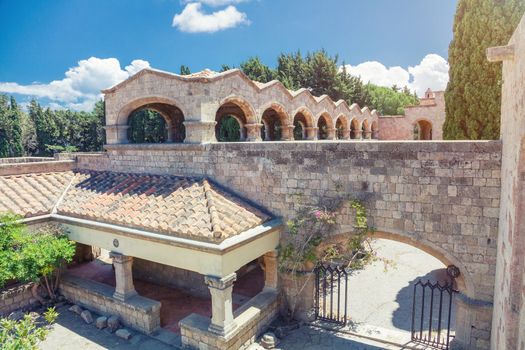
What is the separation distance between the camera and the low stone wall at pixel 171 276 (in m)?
11.1

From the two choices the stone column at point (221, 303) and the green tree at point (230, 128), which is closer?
the stone column at point (221, 303)

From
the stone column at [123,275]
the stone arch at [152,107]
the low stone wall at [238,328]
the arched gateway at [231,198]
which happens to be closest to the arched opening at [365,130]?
the arched gateway at [231,198]

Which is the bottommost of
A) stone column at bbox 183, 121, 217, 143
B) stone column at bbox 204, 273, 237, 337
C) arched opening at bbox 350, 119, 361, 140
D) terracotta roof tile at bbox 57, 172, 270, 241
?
stone column at bbox 204, 273, 237, 337

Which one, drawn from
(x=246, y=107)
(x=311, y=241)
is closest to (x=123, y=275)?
(x=311, y=241)

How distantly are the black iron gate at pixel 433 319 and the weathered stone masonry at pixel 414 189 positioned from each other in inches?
23.0

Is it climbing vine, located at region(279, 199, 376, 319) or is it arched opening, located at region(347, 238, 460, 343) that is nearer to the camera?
climbing vine, located at region(279, 199, 376, 319)

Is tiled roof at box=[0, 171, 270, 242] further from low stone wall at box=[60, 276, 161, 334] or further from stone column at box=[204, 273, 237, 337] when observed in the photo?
low stone wall at box=[60, 276, 161, 334]

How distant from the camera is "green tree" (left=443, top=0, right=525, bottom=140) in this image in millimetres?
11766

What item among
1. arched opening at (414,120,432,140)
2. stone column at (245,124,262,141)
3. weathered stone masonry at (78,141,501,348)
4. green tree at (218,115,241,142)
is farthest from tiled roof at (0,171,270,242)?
arched opening at (414,120,432,140)

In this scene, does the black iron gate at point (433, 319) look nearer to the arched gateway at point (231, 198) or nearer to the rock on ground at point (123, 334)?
the arched gateway at point (231, 198)

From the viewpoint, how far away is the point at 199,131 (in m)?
10.2

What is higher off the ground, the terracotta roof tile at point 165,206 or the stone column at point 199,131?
the stone column at point 199,131

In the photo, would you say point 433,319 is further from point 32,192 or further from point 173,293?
point 32,192

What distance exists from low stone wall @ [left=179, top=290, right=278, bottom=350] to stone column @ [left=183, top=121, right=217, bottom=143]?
189 inches
